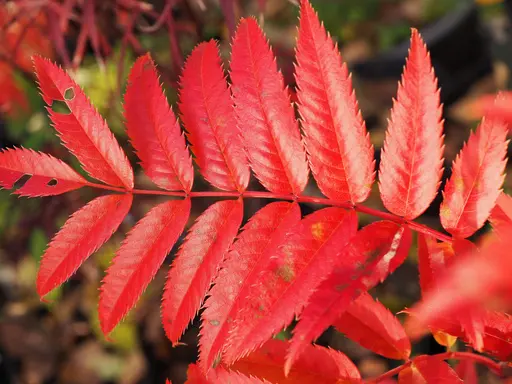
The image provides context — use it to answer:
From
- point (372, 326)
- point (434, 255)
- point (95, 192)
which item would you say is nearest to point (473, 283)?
point (434, 255)

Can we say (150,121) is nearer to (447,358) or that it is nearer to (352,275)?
(352,275)

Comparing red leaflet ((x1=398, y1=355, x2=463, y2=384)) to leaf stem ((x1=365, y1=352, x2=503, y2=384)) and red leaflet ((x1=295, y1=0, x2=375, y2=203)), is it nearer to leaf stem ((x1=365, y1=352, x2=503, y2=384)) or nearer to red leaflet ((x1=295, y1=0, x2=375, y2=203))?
leaf stem ((x1=365, y1=352, x2=503, y2=384))

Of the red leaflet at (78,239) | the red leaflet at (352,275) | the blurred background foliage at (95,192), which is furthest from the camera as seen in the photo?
the blurred background foliage at (95,192)

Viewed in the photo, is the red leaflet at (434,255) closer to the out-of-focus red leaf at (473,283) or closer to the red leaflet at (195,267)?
the out-of-focus red leaf at (473,283)

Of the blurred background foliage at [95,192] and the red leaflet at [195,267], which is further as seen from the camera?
the blurred background foliage at [95,192]

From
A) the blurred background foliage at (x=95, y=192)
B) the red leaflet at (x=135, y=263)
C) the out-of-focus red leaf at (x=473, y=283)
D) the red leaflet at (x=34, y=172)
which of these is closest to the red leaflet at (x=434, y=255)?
the out-of-focus red leaf at (x=473, y=283)

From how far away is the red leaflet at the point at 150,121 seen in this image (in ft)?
1.70

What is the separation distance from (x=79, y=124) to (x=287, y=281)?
0.82ft

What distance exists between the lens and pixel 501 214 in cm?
48

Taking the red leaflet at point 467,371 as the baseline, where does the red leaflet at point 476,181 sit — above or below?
above

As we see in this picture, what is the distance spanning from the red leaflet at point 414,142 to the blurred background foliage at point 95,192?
1.60 feet

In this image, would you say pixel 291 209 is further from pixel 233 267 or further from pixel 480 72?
pixel 480 72

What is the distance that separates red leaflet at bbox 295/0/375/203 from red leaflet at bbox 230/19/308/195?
0.02 m

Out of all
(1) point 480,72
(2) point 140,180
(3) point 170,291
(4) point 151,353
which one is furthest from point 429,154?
(1) point 480,72
